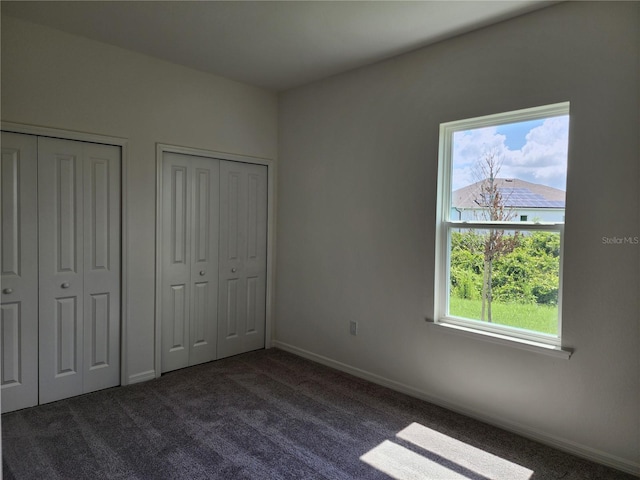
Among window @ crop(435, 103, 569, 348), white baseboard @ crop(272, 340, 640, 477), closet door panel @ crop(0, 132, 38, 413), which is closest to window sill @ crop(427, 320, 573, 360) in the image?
window @ crop(435, 103, 569, 348)

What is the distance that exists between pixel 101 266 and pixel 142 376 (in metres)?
0.98

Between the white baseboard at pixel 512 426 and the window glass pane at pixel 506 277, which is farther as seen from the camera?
the window glass pane at pixel 506 277

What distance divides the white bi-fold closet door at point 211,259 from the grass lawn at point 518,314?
2109 mm

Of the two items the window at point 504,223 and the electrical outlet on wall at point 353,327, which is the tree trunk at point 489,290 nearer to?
the window at point 504,223

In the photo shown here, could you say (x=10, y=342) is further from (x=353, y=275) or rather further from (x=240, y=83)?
(x=240, y=83)

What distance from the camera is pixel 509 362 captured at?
279 cm

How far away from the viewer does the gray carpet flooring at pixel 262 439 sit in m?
2.34

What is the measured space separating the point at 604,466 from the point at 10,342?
383 centimetres

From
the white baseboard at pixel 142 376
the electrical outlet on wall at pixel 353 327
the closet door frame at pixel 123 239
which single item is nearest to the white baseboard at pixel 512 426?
the electrical outlet on wall at pixel 353 327

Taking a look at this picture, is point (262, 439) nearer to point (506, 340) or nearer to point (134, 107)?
point (506, 340)

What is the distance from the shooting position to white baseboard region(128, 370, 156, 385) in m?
3.46

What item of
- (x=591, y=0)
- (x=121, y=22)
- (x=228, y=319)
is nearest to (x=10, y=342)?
(x=228, y=319)

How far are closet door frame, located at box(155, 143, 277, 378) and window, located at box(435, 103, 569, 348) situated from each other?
73.2 inches

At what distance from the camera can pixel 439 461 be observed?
8.01 feet
